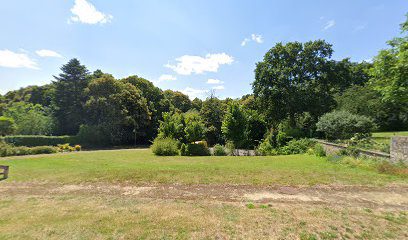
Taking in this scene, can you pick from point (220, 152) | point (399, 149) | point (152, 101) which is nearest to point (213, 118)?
point (220, 152)

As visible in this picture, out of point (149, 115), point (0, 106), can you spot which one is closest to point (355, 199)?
point (149, 115)

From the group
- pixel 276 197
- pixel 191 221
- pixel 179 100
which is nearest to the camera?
pixel 191 221

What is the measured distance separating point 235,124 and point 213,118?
915 centimetres

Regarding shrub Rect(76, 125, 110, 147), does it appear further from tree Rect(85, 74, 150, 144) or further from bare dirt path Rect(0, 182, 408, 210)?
bare dirt path Rect(0, 182, 408, 210)

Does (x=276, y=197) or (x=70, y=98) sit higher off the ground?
(x=70, y=98)

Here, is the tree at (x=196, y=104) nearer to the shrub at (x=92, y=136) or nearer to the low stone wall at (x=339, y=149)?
the shrub at (x=92, y=136)

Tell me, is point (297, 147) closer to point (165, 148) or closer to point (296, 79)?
point (296, 79)

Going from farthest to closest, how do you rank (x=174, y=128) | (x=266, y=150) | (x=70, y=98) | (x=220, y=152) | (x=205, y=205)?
(x=70, y=98)
(x=174, y=128)
(x=266, y=150)
(x=220, y=152)
(x=205, y=205)

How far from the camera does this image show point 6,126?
2983cm

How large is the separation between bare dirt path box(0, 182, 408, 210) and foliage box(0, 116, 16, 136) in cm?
2799

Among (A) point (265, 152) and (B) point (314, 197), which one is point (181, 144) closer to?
(A) point (265, 152)

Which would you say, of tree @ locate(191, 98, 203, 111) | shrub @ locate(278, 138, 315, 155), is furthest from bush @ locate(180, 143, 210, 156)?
tree @ locate(191, 98, 203, 111)

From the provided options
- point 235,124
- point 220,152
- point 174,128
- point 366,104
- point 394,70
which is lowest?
point 220,152

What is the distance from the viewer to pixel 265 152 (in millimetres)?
18969
